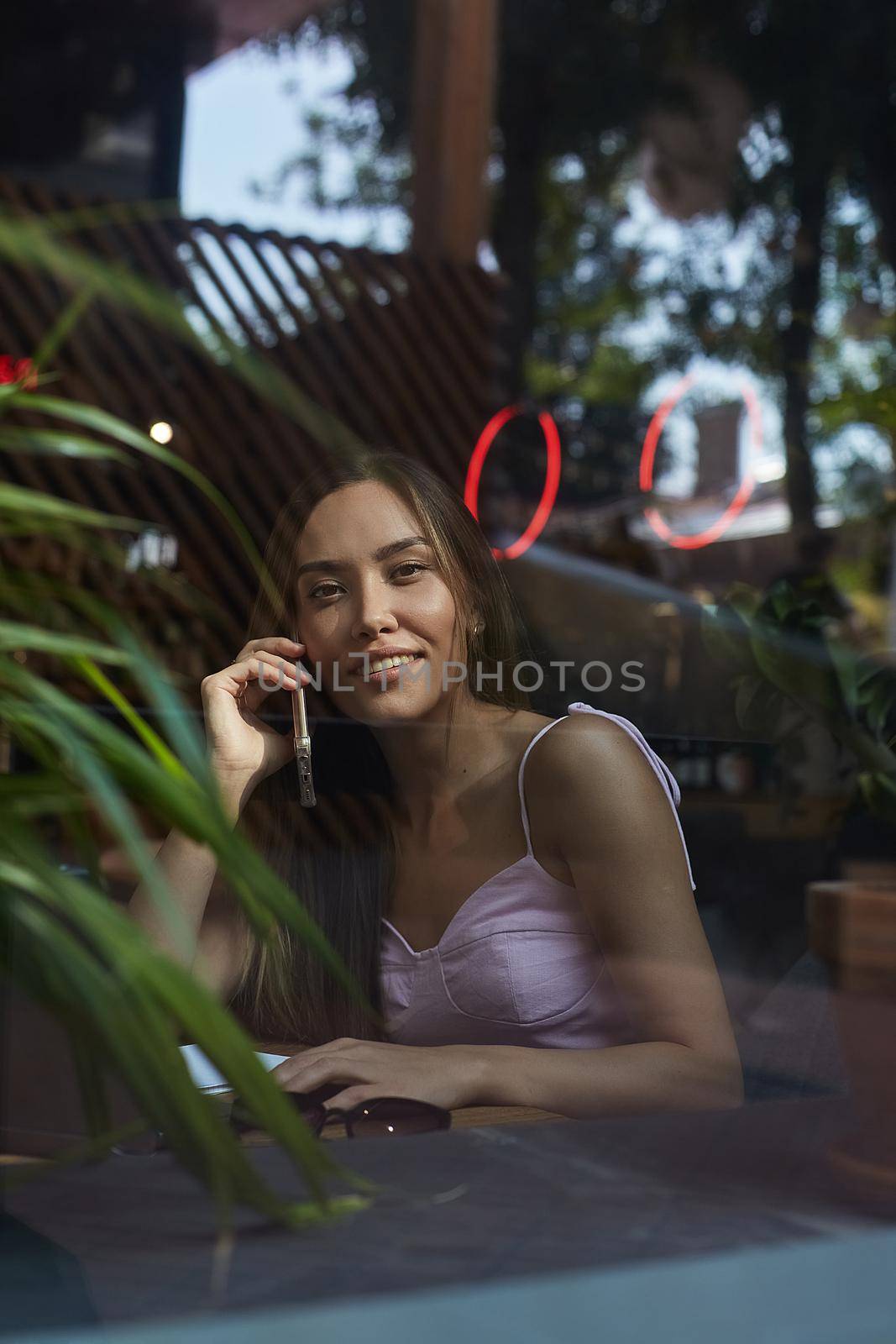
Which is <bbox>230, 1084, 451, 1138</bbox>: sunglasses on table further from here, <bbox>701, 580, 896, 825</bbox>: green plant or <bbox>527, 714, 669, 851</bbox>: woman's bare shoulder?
<bbox>701, 580, 896, 825</bbox>: green plant

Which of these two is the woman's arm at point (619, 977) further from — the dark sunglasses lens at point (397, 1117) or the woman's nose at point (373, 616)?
the woman's nose at point (373, 616)

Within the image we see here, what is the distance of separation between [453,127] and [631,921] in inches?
123

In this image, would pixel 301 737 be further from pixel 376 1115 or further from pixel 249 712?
pixel 376 1115

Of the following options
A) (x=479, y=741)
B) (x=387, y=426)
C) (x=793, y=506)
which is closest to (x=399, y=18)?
(x=387, y=426)

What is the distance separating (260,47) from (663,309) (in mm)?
1451

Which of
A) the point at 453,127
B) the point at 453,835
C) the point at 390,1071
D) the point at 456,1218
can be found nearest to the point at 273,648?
the point at 453,835

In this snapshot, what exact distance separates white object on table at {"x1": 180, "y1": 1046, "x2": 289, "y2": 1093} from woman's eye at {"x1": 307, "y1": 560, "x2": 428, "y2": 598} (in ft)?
1.56

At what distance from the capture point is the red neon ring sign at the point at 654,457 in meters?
3.54

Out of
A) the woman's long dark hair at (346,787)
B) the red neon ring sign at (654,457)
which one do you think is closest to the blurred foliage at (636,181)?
the red neon ring sign at (654,457)

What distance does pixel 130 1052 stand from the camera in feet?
1.48

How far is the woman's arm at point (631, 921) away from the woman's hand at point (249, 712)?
0.64 feet

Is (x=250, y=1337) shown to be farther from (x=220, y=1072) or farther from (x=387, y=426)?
(x=387, y=426)

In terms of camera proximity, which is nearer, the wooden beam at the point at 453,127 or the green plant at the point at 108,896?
the green plant at the point at 108,896

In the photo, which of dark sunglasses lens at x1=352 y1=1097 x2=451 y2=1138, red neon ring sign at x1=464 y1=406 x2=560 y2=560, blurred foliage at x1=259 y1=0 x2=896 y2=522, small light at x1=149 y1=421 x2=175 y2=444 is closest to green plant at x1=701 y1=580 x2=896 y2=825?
dark sunglasses lens at x1=352 y1=1097 x2=451 y2=1138
